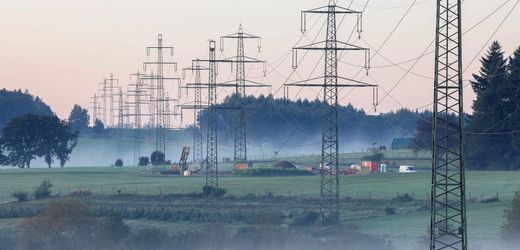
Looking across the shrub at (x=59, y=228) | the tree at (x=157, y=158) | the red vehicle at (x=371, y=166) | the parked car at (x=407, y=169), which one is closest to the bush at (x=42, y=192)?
the shrub at (x=59, y=228)

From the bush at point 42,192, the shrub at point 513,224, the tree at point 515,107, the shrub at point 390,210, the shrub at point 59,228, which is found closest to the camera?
the shrub at point 513,224

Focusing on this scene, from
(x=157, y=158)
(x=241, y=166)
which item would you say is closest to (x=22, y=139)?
(x=157, y=158)

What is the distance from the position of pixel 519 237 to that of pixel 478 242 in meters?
2.02

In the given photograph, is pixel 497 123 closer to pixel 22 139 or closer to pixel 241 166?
pixel 241 166

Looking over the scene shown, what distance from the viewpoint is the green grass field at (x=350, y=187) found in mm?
85750

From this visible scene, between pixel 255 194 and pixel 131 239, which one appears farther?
pixel 255 194

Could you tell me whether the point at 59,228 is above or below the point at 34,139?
below

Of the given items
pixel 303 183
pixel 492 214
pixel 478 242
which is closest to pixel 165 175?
pixel 303 183

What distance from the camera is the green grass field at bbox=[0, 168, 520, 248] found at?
3376 inches

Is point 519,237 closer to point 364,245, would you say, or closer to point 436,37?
point 364,245

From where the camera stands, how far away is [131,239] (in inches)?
3177

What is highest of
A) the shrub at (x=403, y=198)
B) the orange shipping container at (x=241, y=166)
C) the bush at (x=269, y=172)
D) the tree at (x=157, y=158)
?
the tree at (x=157, y=158)

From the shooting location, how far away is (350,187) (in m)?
119

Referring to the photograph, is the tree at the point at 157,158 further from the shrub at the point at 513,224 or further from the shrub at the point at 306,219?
the shrub at the point at 513,224
